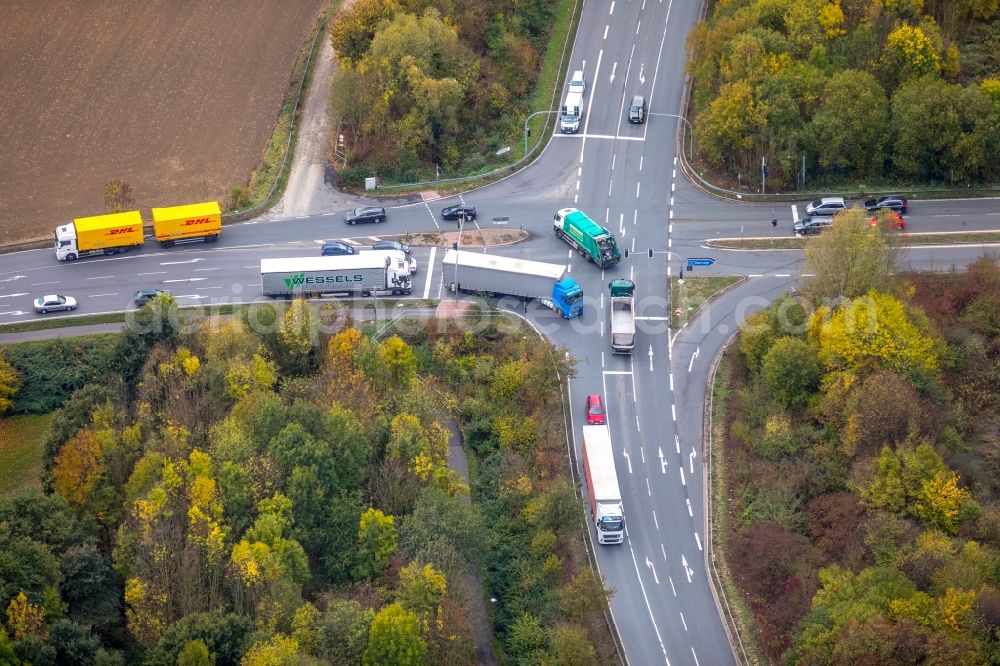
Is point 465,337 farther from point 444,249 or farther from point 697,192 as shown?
point 697,192

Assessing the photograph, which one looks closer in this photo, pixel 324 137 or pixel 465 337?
pixel 465 337

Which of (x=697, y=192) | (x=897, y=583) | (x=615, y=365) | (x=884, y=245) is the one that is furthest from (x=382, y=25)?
(x=897, y=583)

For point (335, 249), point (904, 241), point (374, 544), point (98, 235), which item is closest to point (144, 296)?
point (98, 235)

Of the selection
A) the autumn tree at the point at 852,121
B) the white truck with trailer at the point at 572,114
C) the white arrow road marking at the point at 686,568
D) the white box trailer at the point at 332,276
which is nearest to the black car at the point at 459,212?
the white box trailer at the point at 332,276

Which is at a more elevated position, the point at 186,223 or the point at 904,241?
the point at 186,223

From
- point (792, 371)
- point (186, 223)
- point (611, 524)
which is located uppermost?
point (186, 223)

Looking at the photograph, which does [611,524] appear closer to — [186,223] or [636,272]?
[636,272]

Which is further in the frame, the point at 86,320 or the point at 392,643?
the point at 86,320
